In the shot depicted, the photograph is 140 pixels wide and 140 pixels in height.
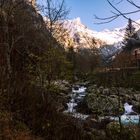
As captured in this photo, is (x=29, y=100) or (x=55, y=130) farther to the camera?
(x=29, y=100)

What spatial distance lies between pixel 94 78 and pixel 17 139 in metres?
44.8

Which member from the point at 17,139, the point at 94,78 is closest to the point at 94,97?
the point at 17,139

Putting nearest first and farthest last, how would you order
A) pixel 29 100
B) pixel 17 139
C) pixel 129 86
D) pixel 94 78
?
1. pixel 17 139
2. pixel 29 100
3. pixel 129 86
4. pixel 94 78

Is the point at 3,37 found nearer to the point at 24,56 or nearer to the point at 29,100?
the point at 24,56

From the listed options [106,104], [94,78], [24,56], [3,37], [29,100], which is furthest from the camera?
[94,78]

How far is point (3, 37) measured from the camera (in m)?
15.3

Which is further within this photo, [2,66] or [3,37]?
[3,37]

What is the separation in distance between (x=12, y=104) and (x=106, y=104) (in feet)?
45.6

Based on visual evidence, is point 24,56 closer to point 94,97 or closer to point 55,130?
point 55,130

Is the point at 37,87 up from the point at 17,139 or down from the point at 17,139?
up

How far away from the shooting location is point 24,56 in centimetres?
1702

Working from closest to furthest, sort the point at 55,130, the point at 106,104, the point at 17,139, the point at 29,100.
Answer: the point at 17,139
the point at 55,130
the point at 29,100
the point at 106,104

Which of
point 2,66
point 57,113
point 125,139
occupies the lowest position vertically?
point 125,139

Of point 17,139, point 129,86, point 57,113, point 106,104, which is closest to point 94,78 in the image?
point 129,86
